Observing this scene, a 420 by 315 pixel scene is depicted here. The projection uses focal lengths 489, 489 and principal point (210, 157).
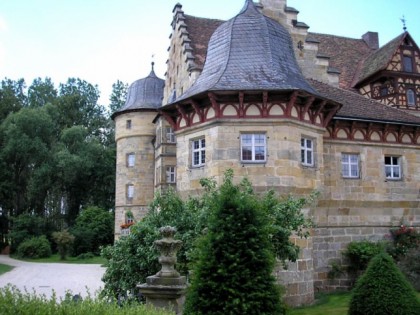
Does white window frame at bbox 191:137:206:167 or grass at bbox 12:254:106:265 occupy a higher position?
white window frame at bbox 191:137:206:167

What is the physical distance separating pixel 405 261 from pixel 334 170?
434cm

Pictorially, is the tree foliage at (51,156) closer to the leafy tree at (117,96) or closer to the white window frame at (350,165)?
the leafy tree at (117,96)

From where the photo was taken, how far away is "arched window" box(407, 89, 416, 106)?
24.7m

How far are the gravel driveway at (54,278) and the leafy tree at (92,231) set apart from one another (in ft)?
31.7

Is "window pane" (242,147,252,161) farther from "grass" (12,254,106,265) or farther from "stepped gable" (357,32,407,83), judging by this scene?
"grass" (12,254,106,265)

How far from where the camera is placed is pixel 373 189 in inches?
797

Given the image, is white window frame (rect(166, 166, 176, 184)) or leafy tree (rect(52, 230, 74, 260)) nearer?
white window frame (rect(166, 166, 176, 184))

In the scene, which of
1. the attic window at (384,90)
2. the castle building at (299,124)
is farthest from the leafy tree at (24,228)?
the attic window at (384,90)

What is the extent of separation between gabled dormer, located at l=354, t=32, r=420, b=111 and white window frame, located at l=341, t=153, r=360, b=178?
5607mm

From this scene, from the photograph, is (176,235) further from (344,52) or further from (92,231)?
(92,231)

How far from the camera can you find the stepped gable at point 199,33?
2217cm

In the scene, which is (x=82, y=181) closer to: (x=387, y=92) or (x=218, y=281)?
(x=387, y=92)

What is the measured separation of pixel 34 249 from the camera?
3944 cm

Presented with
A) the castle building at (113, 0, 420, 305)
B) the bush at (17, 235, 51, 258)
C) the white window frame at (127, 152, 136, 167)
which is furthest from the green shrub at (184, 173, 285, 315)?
the bush at (17, 235, 51, 258)
